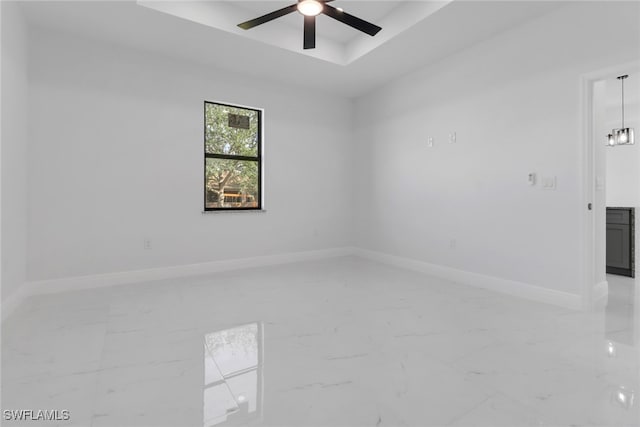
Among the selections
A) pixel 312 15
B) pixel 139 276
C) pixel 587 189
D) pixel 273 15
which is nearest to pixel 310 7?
pixel 312 15

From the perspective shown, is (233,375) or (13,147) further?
(13,147)

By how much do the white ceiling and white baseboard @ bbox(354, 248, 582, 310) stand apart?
254 cm

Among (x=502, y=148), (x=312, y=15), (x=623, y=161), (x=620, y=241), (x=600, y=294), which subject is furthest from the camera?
(x=623, y=161)

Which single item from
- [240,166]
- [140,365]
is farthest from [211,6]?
[140,365]

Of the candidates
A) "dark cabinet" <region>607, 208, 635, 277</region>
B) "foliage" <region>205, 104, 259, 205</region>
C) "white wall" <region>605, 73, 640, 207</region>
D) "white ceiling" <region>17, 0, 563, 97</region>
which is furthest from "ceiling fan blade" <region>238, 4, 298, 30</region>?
"white wall" <region>605, 73, 640, 207</region>

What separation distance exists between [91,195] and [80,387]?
251cm

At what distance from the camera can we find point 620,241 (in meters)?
3.84

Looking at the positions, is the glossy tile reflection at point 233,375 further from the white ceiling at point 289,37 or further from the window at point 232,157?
the white ceiling at point 289,37

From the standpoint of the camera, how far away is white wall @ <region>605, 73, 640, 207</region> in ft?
16.8

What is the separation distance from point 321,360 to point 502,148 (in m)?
2.84

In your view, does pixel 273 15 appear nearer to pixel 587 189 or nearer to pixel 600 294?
pixel 587 189

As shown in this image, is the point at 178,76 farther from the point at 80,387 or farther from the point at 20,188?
the point at 80,387

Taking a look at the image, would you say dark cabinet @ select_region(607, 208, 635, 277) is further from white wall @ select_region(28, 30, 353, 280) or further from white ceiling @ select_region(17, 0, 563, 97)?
white wall @ select_region(28, 30, 353, 280)

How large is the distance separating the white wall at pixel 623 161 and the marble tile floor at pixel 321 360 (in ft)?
10.5
